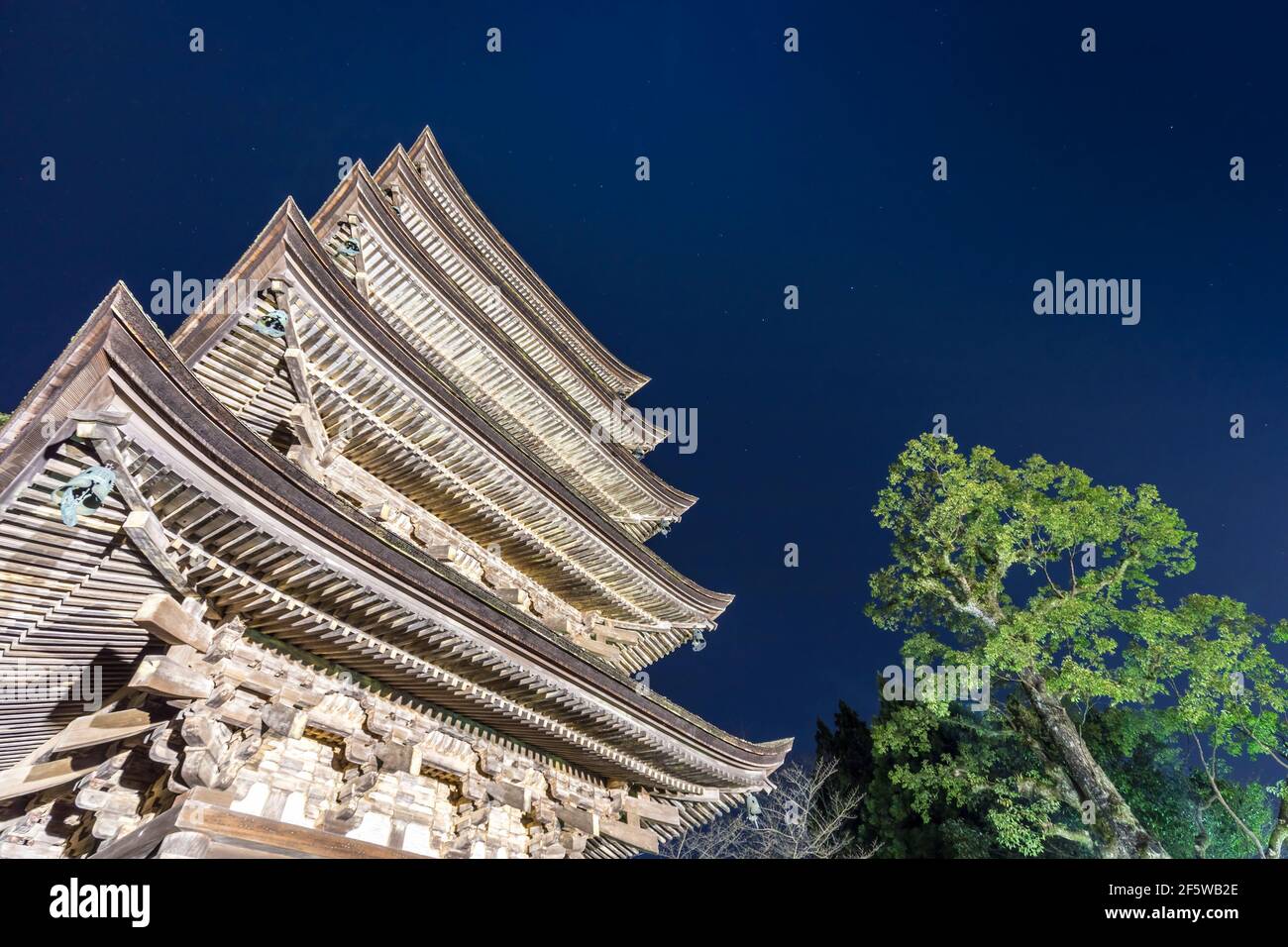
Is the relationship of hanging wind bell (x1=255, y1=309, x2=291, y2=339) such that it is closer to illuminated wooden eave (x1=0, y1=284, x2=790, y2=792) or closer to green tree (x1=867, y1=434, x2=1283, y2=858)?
illuminated wooden eave (x1=0, y1=284, x2=790, y2=792)

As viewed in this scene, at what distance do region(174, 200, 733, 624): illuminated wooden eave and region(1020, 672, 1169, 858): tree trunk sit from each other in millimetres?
8569

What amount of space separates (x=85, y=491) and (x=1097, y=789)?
1695 centimetres

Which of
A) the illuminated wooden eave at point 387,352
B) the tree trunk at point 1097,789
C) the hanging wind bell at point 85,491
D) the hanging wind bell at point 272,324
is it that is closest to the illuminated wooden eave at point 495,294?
the illuminated wooden eave at point 387,352

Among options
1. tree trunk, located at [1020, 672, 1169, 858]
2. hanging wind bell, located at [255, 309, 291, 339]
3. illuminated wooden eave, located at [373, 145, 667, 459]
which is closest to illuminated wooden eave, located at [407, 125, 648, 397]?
illuminated wooden eave, located at [373, 145, 667, 459]

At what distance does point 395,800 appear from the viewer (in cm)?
662

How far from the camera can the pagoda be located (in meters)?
4.04

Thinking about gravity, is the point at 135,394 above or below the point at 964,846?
above

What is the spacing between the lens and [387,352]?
7457mm

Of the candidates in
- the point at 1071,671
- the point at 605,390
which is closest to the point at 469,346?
the point at 605,390

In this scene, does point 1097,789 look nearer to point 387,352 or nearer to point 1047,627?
point 1047,627

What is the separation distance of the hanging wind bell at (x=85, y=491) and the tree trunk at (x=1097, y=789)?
15.8m
